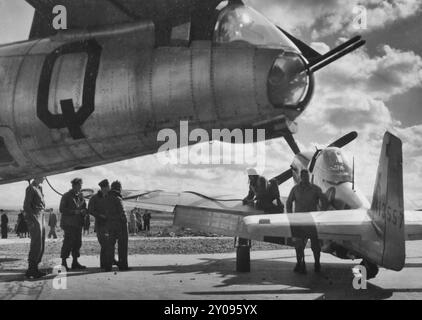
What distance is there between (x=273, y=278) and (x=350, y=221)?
1974mm

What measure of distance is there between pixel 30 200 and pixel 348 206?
616 centimetres

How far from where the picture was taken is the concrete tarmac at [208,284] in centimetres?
716

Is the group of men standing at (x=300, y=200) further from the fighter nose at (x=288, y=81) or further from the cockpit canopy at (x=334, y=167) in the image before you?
the fighter nose at (x=288, y=81)

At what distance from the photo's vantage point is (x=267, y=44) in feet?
18.8

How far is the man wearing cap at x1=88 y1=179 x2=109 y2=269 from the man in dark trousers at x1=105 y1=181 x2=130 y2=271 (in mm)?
91

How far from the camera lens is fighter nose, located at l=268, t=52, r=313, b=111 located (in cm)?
558

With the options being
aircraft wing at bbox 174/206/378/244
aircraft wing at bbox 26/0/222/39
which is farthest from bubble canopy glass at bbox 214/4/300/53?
aircraft wing at bbox 174/206/378/244

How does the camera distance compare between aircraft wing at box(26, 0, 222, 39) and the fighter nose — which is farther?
aircraft wing at box(26, 0, 222, 39)

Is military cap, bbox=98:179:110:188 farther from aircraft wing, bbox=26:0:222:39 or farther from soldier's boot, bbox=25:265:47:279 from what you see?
aircraft wing, bbox=26:0:222:39

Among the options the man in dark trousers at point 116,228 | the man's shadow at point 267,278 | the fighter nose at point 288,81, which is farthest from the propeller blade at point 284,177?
the fighter nose at point 288,81

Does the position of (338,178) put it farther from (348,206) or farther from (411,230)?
(411,230)

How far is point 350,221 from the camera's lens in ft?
27.5

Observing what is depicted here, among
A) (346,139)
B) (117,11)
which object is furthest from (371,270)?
(346,139)
